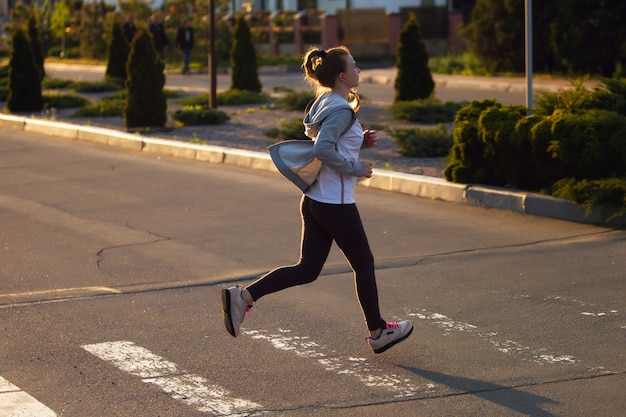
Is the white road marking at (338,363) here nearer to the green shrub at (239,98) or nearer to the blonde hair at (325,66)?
the blonde hair at (325,66)

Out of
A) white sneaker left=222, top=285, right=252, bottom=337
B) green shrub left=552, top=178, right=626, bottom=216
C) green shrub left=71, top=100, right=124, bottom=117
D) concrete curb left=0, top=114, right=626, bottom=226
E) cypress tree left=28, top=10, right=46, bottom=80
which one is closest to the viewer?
white sneaker left=222, top=285, right=252, bottom=337

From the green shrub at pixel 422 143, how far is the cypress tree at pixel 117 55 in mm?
→ 14610

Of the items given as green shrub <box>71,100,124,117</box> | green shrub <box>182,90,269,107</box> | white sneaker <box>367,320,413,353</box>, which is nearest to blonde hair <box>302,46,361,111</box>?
white sneaker <box>367,320,413,353</box>

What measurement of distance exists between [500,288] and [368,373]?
213 centimetres

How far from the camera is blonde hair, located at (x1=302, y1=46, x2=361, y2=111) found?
606 cm

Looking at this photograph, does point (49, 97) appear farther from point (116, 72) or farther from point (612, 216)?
point (612, 216)

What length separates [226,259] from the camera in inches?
348

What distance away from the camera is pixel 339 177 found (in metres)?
6.11

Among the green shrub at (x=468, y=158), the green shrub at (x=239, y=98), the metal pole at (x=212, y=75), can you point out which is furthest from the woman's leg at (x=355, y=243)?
the green shrub at (x=239, y=98)

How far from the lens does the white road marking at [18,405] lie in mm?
5220

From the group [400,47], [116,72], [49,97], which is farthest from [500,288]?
[116,72]

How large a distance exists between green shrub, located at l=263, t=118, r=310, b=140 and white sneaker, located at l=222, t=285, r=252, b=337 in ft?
30.3

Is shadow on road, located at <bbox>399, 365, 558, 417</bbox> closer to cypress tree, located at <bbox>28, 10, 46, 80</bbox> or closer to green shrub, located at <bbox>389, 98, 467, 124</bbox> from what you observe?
green shrub, located at <bbox>389, 98, 467, 124</bbox>

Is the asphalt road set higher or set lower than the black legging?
lower
